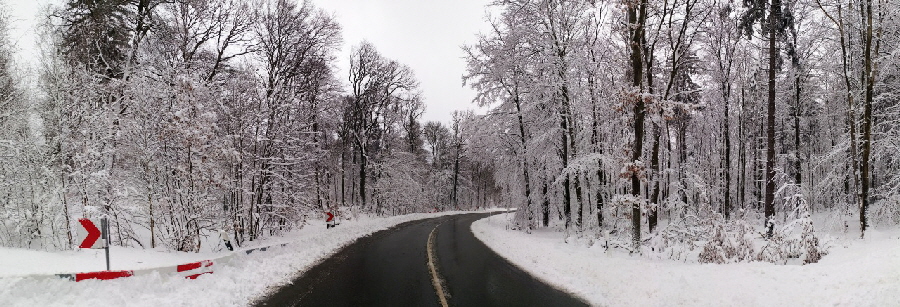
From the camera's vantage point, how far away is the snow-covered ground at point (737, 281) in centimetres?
684

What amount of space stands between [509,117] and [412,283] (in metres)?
15.4

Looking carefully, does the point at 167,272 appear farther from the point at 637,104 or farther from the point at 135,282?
the point at 637,104

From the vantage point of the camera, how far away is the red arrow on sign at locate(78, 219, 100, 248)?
826cm

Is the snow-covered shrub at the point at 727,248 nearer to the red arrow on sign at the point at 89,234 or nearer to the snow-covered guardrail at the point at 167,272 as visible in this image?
the snow-covered guardrail at the point at 167,272

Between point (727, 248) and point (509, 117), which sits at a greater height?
point (509, 117)

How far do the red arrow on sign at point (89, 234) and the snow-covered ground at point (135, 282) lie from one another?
35 centimetres

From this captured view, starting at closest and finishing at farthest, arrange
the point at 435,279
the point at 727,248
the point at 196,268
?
the point at 196,268 < the point at 435,279 < the point at 727,248

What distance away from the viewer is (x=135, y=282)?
773 centimetres

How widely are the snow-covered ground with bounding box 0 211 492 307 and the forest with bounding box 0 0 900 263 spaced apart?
1.82m

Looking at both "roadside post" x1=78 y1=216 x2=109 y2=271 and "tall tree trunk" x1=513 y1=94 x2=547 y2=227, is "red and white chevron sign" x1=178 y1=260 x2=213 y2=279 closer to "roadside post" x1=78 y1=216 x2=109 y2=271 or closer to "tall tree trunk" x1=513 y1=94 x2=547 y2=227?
"roadside post" x1=78 y1=216 x2=109 y2=271

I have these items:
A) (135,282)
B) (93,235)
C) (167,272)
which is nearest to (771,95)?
(167,272)

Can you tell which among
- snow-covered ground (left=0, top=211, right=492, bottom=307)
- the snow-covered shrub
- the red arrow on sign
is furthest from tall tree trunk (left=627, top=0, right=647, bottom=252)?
the red arrow on sign

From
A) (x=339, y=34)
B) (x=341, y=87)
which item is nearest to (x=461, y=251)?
(x=339, y=34)

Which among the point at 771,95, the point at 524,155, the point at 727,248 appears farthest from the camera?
the point at 524,155
